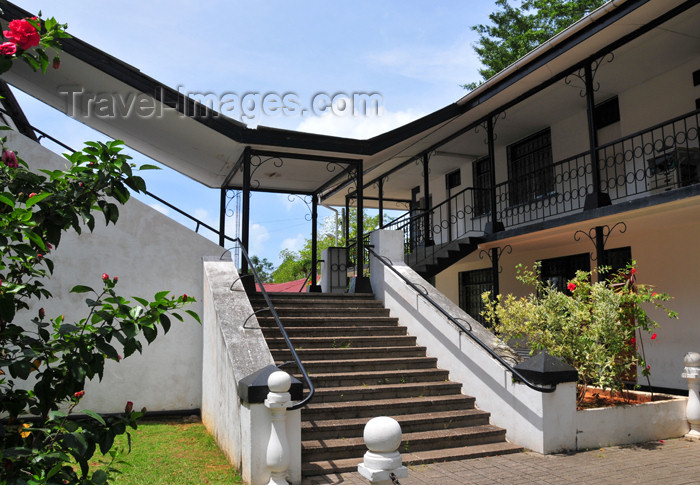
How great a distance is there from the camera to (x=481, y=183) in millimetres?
A: 14352

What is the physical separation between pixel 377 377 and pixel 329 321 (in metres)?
1.58

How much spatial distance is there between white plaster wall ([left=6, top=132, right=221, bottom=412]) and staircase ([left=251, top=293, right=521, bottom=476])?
4.14 ft

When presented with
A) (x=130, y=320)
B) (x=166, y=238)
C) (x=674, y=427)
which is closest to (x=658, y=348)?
(x=674, y=427)

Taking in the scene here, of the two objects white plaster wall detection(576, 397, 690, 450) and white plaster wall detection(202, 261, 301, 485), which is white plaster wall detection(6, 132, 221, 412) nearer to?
white plaster wall detection(202, 261, 301, 485)

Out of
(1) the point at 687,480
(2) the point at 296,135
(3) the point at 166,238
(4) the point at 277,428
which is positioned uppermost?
(2) the point at 296,135

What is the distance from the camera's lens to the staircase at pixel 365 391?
5.55 m

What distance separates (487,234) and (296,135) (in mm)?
4617

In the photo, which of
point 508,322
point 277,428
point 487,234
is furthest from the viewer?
point 487,234

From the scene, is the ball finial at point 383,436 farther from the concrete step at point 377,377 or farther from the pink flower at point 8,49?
the concrete step at point 377,377

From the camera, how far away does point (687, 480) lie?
4.83 m

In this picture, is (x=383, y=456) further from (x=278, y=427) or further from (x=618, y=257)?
(x=618, y=257)

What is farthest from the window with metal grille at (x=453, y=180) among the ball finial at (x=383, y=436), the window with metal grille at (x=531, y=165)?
the ball finial at (x=383, y=436)

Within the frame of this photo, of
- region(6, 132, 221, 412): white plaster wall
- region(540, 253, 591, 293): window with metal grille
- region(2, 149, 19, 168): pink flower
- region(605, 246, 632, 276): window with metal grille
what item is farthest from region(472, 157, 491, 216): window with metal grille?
region(2, 149, 19, 168): pink flower

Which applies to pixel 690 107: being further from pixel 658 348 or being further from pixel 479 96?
pixel 658 348
